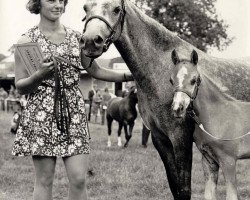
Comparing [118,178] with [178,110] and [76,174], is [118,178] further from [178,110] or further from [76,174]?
[76,174]

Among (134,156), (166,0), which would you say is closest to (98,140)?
(134,156)

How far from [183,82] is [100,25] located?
3.08ft

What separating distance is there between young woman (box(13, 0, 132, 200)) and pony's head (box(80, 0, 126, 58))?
0.22 meters

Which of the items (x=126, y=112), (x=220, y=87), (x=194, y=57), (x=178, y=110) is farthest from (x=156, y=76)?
(x=126, y=112)

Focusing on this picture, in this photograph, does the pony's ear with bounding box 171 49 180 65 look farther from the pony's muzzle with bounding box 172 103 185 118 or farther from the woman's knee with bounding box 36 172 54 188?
the woman's knee with bounding box 36 172 54 188

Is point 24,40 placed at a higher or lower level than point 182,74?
higher

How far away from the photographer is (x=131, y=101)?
1311cm

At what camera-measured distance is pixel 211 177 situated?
480 cm

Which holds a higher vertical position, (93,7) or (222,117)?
(93,7)

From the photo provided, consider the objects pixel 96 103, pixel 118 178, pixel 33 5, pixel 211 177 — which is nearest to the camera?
pixel 33 5

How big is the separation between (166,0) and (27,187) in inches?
1343

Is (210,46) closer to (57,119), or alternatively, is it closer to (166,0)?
(166,0)

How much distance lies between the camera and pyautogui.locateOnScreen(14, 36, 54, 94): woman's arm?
3486 mm

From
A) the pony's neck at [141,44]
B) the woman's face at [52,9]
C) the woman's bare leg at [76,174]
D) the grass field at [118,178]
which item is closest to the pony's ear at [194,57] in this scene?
the pony's neck at [141,44]
